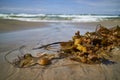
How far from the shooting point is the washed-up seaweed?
13.9ft

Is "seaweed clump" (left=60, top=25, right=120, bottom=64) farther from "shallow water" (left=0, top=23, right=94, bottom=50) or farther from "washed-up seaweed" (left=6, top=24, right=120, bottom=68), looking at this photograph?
"shallow water" (left=0, top=23, right=94, bottom=50)

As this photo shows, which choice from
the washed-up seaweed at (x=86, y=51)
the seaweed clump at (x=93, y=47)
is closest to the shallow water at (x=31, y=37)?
the washed-up seaweed at (x=86, y=51)

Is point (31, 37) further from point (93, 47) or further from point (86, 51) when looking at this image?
point (86, 51)

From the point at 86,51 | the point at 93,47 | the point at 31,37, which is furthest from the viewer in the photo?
the point at 31,37

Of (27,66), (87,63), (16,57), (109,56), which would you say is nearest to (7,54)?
(16,57)

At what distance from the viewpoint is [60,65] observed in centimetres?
413

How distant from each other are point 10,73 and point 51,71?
2.79ft

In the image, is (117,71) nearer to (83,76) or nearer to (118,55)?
(83,76)

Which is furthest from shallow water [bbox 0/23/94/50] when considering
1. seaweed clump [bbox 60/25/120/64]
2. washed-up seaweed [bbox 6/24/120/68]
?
seaweed clump [bbox 60/25/120/64]

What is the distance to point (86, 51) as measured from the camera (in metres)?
4.54

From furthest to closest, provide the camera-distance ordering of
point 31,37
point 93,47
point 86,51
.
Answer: point 31,37
point 93,47
point 86,51

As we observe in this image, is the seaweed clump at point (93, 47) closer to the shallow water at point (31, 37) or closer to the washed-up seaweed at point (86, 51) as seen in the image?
the washed-up seaweed at point (86, 51)

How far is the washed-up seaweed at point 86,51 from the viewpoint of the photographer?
4.23 metres

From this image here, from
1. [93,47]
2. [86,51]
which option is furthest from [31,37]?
[86,51]
